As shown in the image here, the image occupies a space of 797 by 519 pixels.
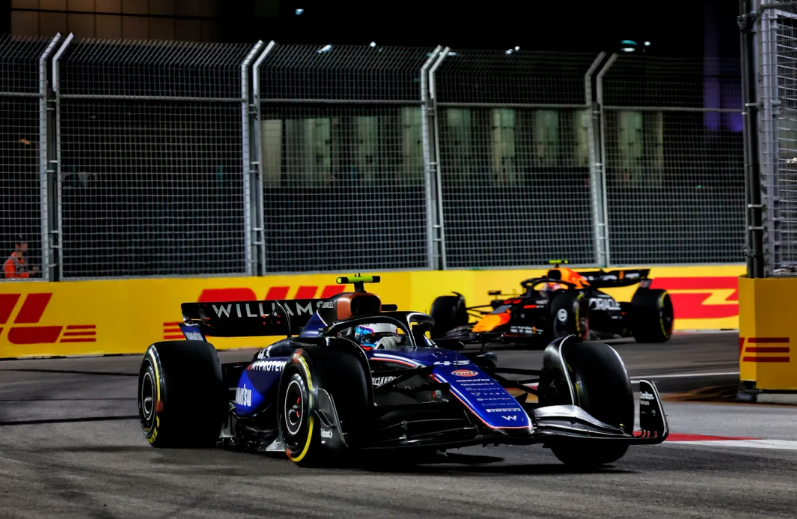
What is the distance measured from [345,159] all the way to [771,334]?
10.3m

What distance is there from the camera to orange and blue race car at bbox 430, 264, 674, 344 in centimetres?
1881

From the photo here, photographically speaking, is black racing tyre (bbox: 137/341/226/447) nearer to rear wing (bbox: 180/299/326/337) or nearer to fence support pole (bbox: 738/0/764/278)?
rear wing (bbox: 180/299/326/337)

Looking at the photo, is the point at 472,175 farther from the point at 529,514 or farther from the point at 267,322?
the point at 529,514

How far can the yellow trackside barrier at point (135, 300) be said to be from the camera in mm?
18328

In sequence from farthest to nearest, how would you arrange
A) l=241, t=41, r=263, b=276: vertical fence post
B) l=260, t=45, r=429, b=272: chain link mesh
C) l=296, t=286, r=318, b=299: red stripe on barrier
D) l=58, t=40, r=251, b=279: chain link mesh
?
1. l=260, t=45, r=429, b=272: chain link mesh
2. l=296, t=286, r=318, b=299: red stripe on barrier
3. l=241, t=41, r=263, b=276: vertical fence post
4. l=58, t=40, r=251, b=279: chain link mesh

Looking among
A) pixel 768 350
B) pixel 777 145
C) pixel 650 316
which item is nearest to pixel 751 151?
pixel 777 145

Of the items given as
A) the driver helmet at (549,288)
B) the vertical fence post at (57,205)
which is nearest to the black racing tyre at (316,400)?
the vertical fence post at (57,205)

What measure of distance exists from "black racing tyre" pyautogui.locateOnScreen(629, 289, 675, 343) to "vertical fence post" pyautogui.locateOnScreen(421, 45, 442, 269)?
3446mm

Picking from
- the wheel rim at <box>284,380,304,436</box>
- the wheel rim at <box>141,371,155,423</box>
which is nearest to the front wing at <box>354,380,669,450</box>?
the wheel rim at <box>284,380,304,436</box>

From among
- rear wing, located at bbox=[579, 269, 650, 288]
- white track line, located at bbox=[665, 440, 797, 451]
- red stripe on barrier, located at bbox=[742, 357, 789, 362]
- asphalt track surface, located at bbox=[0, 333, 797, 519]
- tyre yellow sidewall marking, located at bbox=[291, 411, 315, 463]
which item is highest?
rear wing, located at bbox=[579, 269, 650, 288]

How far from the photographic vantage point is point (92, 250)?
743 inches

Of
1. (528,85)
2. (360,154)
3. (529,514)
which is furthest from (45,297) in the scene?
(529,514)

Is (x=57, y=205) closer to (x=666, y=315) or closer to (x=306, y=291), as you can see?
(x=306, y=291)

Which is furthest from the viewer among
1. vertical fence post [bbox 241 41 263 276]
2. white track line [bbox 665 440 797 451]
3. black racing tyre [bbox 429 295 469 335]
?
vertical fence post [bbox 241 41 263 276]
